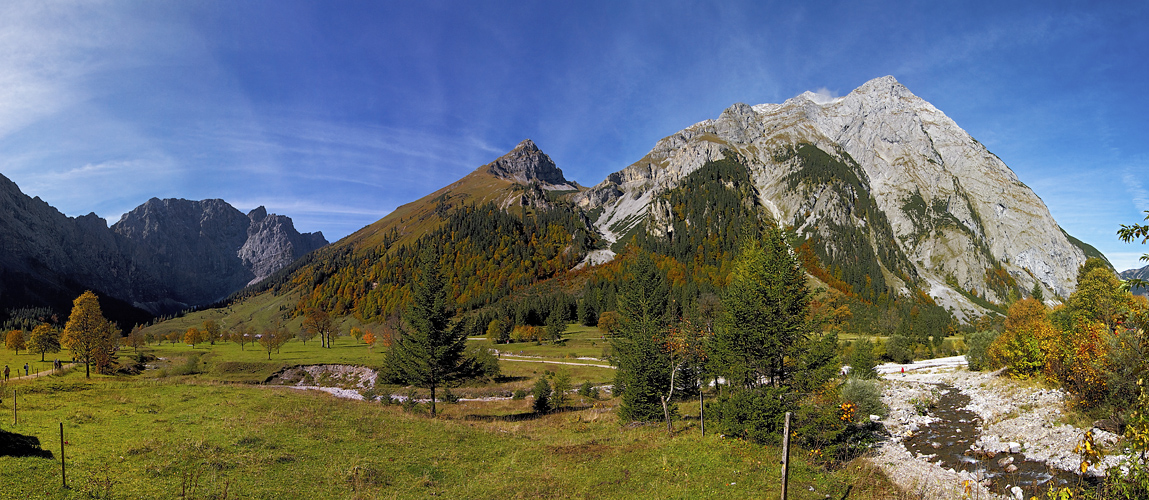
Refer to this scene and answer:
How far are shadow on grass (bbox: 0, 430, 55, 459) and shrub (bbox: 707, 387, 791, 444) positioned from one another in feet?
97.2

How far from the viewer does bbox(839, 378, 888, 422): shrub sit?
33.2 metres

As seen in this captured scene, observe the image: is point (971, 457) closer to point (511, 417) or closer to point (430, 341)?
point (511, 417)

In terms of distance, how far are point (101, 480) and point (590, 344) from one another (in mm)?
94363

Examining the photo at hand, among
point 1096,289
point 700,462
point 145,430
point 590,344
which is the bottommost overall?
point 590,344

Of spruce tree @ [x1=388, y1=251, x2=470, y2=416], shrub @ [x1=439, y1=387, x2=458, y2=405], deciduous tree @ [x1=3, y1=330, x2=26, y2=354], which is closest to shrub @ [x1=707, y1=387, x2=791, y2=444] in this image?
spruce tree @ [x1=388, y1=251, x2=470, y2=416]

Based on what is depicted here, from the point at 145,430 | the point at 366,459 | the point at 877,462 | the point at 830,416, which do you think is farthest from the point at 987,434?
the point at 145,430

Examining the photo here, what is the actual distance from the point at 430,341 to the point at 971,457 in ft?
128

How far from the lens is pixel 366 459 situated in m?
20.3

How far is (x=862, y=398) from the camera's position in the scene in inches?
1339

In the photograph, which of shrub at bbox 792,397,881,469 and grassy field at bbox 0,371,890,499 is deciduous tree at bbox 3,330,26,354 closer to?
grassy field at bbox 0,371,890,499

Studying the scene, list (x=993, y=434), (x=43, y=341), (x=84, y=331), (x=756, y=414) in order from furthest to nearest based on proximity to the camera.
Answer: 1. (x=43, y=341)
2. (x=84, y=331)
3. (x=993, y=434)
4. (x=756, y=414)

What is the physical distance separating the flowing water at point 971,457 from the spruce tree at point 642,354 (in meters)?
17.3

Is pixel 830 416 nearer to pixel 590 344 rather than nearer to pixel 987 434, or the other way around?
pixel 987 434

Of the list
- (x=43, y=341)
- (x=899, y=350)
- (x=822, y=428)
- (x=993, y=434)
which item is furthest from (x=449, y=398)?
(x=899, y=350)
